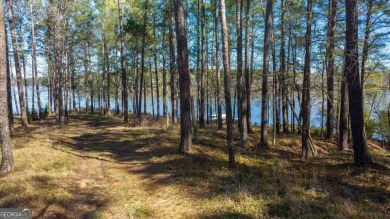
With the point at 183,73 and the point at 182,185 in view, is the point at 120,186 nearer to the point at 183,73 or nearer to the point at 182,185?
the point at 182,185

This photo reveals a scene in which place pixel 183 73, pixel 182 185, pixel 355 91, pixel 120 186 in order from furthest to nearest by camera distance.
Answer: pixel 183 73 < pixel 355 91 < pixel 182 185 < pixel 120 186

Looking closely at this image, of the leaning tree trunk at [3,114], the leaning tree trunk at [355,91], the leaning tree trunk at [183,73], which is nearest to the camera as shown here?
the leaning tree trunk at [3,114]

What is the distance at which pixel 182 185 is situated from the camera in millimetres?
7621

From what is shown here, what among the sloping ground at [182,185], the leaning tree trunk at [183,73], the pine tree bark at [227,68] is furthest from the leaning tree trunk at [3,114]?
the pine tree bark at [227,68]

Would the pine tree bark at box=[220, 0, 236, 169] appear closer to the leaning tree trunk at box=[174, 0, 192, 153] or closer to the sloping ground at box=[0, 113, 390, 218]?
the sloping ground at box=[0, 113, 390, 218]

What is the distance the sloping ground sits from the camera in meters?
5.90

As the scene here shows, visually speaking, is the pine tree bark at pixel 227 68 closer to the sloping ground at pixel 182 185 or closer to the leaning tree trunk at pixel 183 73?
the sloping ground at pixel 182 185

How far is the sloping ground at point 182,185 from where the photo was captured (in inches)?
232

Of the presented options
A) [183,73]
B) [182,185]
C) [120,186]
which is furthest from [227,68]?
[120,186]

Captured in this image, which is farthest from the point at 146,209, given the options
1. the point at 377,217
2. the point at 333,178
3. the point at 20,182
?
the point at 333,178

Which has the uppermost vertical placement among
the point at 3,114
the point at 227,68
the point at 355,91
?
the point at 227,68

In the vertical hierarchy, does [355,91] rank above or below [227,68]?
below

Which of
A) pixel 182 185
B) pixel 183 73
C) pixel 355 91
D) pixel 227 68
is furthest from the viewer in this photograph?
pixel 183 73

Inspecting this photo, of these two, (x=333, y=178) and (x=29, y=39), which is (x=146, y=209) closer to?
(x=333, y=178)
